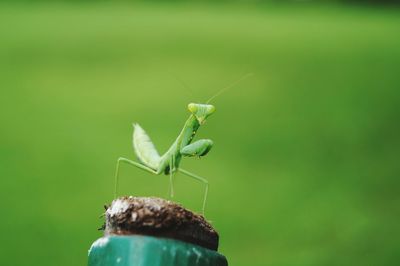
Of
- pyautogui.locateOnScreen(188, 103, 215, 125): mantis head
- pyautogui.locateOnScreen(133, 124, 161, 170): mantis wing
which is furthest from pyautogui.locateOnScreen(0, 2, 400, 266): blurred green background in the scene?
pyautogui.locateOnScreen(188, 103, 215, 125): mantis head

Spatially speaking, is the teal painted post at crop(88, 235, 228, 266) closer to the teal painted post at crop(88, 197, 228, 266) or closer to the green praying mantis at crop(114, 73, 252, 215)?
the teal painted post at crop(88, 197, 228, 266)

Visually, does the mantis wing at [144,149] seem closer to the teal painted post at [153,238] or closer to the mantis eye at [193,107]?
the mantis eye at [193,107]

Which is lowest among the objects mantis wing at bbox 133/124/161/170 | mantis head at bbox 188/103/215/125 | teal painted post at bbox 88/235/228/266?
teal painted post at bbox 88/235/228/266

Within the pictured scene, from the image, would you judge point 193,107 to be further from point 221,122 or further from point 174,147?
point 221,122

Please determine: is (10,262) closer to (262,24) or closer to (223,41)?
(223,41)

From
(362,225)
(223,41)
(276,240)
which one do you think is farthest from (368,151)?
(223,41)

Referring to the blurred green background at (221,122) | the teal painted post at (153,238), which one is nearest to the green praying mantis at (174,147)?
the teal painted post at (153,238)

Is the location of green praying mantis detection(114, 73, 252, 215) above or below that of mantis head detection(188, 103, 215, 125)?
below
